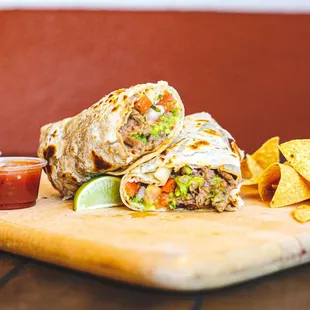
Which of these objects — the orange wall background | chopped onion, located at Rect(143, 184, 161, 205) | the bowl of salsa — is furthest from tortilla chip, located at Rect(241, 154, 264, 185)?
the orange wall background

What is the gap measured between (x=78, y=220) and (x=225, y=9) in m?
3.31

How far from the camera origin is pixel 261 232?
1.68 m

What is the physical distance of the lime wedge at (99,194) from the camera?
7.10ft

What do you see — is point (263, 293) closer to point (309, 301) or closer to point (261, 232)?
point (309, 301)

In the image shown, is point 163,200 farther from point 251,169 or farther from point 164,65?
point 164,65

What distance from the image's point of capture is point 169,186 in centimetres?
219

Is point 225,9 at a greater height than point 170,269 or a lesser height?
greater

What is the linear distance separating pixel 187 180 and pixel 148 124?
253mm

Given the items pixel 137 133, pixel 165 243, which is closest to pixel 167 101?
pixel 137 133

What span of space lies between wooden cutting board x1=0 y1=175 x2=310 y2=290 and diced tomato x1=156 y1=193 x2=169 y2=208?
82mm

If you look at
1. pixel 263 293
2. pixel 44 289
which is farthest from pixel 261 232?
pixel 44 289

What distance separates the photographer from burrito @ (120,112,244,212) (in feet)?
7.00

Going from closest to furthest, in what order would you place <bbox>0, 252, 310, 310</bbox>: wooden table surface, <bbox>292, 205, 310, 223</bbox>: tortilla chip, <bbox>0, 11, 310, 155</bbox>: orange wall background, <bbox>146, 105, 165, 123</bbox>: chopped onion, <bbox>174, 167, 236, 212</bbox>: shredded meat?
<bbox>0, 252, 310, 310</bbox>: wooden table surface
<bbox>292, 205, 310, 223</bbox>: tortilla chip
<bbox>174, 167, 236, 212</bbox>: shredded meat
<bbox>146, 105, 165, 123</bbox>: chopped onion
<bbox>0, 11, 310, 155</bbox>: orange wall background

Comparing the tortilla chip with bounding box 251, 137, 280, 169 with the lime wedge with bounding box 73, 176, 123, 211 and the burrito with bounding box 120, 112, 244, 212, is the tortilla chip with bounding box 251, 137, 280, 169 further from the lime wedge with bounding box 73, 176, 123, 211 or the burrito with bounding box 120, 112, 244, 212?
the lime wedge with bounding box 73, 176, 123, 211
